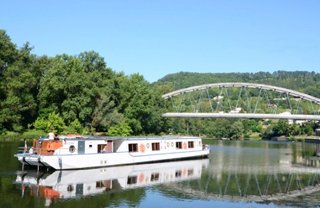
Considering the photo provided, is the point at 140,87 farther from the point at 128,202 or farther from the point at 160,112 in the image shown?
the point at 128,202

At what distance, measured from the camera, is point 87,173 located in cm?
3462

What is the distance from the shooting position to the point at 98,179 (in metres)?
31.9

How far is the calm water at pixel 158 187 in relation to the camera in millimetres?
24853

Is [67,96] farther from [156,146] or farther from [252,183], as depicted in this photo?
[252,183]

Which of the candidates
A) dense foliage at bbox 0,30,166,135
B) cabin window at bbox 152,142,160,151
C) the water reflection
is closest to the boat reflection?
the water reflection

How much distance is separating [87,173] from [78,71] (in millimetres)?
41807

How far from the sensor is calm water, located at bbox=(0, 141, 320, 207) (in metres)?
24.9

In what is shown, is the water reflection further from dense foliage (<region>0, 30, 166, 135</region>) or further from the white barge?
dense foliage (<region>0, 30, 166, 135</region>)

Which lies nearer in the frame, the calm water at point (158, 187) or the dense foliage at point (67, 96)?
the calm water at point (158, 187)

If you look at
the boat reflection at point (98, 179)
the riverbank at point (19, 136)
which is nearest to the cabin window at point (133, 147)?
the boat reflection at point (98, 179)

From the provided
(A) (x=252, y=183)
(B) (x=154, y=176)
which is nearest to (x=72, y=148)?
(B) (x=154, y=176)

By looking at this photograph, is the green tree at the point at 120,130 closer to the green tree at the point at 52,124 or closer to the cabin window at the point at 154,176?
the green tree at the point at 52,124

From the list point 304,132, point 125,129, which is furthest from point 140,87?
point 304,132

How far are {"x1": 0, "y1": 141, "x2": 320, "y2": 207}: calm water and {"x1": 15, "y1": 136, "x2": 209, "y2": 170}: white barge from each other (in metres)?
1.04
